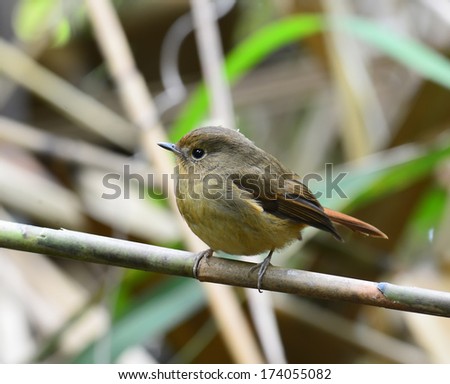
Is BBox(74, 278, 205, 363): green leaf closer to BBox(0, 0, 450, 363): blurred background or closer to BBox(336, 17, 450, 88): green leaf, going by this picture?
BBox(0, 0, 450, 363): blurred background

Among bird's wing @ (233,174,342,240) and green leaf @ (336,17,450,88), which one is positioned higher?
green leaf @ (336,17,450,88)

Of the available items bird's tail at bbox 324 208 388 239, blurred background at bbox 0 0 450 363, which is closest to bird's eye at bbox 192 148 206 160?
bird's tail at bbox 324 208 388 239

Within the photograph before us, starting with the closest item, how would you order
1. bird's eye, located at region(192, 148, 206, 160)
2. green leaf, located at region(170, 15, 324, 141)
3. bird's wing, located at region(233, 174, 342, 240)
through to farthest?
1. bird's wing, located at region(233, 174, 342, 240)
2. bird's eye, located at region(192, 148, 206, 160)
3. green leaf, located at region(170, 15, 324, 141)

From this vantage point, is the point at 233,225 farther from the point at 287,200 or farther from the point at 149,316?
the point at 149,316

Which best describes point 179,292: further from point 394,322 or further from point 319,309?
point 394,322

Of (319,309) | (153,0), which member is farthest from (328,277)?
(153,0)

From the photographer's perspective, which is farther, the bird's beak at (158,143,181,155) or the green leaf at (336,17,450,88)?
the green leaf at (336,17,450,88)

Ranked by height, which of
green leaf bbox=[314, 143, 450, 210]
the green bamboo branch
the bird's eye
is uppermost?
green leaf bbox=[314, 143, 450, 210]
